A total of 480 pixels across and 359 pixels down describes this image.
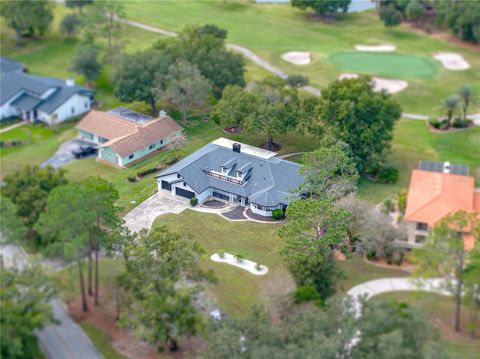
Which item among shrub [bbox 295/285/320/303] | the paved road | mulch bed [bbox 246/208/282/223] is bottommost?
the paved road

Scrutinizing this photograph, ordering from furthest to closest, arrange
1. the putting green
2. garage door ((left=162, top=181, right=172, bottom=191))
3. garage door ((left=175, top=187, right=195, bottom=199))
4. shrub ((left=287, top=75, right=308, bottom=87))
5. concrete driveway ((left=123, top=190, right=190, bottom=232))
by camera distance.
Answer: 1. the putting green
2. shrub ((left=287, top=75, right=308, bottom=87))
3. garage door ((left=162, top=181, right=172, bottom=191))
4. garage door ((left=175, top=187, right=195, bottom=199))
5. concrete driveway ((left=123, top=190, right=190, bottom=232))

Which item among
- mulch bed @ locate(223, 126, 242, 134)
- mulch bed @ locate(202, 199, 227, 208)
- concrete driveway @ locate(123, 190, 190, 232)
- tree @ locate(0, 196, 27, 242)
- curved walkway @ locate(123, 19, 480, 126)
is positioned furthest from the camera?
curved walkway @ locate(123, 19, 480, 126)

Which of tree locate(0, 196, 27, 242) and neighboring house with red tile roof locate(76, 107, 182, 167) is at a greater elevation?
tree locate(0, 196, 27, 242)

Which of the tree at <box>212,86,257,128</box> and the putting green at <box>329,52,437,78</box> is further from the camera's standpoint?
the putting green at <box>329,52,437,78</box>

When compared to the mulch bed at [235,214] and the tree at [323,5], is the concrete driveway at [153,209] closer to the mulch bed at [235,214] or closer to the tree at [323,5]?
the mulch bed at [235,214]

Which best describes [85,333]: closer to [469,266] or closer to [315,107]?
[469,266]

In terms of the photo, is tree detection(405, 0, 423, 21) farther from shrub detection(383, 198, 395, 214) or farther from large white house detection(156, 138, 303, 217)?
shrub detection(383, 198, 395, 214)

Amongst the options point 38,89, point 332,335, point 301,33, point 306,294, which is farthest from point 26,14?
point 332,335

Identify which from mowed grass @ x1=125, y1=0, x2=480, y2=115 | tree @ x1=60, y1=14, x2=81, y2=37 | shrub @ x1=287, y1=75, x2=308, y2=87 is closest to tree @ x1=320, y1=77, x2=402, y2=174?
shrub @ x1=287, y1=75, x2=308, y2=87

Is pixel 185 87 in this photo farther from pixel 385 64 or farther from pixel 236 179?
pixel 385 64
